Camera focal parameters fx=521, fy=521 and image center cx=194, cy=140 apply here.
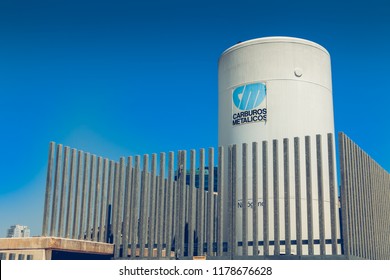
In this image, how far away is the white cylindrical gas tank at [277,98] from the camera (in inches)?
1544

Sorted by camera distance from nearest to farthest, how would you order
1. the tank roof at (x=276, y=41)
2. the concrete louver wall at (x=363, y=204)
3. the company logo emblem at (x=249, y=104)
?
1. the concrete louver wall at (x=363, y=204)
2. the company logo emblem at (x=249, y=104)
3. the tank roof at (x=276, y=41)

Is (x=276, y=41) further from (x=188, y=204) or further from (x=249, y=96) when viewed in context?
(x=188, y=204)

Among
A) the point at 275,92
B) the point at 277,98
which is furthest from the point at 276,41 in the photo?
the point at 277,98

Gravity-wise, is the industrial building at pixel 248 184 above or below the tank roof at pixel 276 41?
below

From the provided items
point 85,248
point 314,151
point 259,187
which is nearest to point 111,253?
point 85,248

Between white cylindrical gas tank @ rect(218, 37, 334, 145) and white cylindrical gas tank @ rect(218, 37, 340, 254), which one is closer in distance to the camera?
white cylindrical gas tank @ rect(218, 37, 340, 254)

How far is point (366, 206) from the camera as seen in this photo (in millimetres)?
37312

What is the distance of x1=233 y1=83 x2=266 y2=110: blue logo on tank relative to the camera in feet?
132

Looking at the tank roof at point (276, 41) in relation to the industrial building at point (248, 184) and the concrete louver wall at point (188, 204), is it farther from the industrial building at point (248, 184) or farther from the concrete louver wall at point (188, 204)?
the concrete louver wall at point (188, 204)

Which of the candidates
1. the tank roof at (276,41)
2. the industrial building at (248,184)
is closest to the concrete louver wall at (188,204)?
the industrial building at (248,184)

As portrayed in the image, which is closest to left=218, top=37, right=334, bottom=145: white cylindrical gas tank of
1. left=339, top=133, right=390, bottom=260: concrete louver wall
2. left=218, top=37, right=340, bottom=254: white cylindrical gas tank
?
left=218, top=37, right=340, bottom=254: white cylindrical gas tank

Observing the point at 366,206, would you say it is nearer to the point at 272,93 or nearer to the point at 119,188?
the point at 272,93

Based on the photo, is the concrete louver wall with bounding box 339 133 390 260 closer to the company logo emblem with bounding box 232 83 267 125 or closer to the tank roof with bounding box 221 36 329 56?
the company logo emblem with bounding box 232 83 267 125

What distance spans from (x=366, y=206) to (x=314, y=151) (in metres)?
5.44
